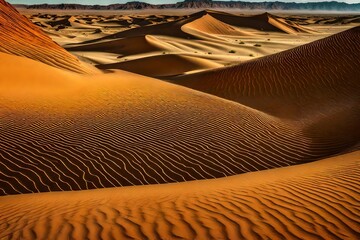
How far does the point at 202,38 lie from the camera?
48781 millimetres

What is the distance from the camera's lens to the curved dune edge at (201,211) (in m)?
4.29

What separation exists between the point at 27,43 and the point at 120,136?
10153 mm

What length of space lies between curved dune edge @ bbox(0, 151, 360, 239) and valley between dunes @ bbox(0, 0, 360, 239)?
21 millimetres

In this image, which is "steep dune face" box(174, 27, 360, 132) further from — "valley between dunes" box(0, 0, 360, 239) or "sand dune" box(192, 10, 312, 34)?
"sand dune" box(192, 10, 312, 34)

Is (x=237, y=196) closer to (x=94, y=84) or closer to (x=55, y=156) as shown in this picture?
(x=55, y=156)

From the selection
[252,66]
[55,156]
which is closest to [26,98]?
[55,156]

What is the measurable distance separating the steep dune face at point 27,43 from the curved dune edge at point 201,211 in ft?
37.3

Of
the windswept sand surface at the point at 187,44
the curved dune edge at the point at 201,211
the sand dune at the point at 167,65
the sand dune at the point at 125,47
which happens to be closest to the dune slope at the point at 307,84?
the curved dune edge at the point at 201,211

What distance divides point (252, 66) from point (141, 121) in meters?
9.98

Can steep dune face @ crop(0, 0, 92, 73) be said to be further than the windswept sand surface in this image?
No

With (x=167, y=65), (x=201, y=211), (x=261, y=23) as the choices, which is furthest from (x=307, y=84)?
(x=261, y=23)

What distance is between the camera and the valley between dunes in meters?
4.61

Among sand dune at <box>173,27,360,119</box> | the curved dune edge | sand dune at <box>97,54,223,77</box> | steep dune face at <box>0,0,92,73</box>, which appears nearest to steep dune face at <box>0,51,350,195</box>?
the curved dune edge

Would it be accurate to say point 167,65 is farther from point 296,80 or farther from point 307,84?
point 307,84
